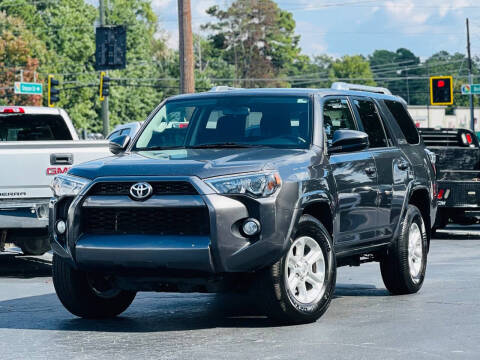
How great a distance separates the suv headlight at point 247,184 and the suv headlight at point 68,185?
104cm

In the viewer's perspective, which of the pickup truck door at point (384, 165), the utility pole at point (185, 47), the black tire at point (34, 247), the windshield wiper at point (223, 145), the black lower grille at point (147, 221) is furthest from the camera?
the utility pole at point (185, 47)

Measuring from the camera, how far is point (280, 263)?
25.4 ft

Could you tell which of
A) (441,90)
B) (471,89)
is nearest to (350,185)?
(441,90)

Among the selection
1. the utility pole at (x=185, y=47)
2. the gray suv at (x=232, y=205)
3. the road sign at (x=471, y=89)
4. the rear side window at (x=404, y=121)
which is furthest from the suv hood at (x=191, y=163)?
the road sign at (x=471, y=89)

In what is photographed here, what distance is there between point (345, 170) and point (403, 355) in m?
2.48

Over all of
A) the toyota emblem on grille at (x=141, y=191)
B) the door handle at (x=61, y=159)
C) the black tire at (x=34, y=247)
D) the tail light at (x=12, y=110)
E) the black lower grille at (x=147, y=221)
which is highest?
the tail light at (x=12, y=110)

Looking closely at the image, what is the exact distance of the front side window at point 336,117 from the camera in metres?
9.01

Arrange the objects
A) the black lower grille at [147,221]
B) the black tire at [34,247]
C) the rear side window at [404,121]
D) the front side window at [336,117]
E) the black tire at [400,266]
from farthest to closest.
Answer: the black tire at [34,247] < the rear side window at [404,121] < the black tire at [400,266] < the front side window at [336,117] < the black lower grille at [147,221]

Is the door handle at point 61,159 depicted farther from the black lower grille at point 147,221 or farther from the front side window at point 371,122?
the black lower grille at point 147,221

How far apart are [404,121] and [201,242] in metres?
3.99

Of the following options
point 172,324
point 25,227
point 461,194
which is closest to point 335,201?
point 172,324

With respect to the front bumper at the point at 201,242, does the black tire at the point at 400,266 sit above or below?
below

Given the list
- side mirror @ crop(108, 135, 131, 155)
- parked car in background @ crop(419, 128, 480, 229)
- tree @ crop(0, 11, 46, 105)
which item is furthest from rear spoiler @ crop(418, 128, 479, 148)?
tree @ crop(0, 11, 46, 105)

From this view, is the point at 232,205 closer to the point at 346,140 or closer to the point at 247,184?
the point at 247,184
